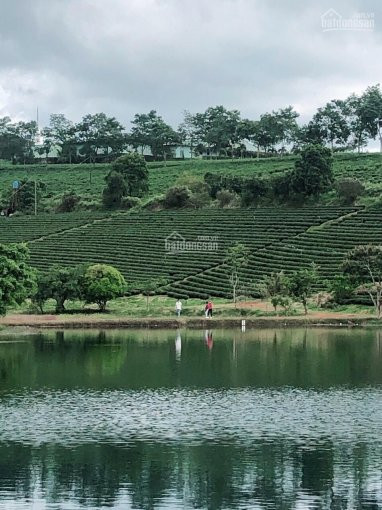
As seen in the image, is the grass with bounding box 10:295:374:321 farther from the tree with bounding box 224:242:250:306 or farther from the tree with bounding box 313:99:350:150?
the tree with bounding box 313:99:350:150

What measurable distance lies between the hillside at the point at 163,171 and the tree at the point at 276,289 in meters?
44.6

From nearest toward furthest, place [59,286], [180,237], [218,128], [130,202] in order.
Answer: [59,286] → [180,237] → [130,202] → [218,128]

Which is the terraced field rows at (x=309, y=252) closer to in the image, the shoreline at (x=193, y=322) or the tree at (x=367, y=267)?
the tree at (x=367, y=267)

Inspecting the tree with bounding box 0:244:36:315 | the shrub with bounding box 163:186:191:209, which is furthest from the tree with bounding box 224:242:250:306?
Answer: the shrub with bounding box 163:186:191:209

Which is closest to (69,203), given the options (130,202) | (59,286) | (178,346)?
(130,202)

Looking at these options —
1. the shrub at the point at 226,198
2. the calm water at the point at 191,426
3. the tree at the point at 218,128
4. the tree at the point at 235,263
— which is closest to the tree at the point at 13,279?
the calm water at the point at 191,426

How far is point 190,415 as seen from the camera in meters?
28.8

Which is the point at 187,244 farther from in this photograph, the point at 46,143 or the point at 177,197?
the point at 46,143

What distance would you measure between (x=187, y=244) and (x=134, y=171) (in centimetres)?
3248

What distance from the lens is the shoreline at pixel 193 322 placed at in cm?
5541

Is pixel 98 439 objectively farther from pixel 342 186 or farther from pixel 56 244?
pixel 342 186

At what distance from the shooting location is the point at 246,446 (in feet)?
80.8

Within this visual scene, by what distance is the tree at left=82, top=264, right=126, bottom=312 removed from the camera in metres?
60.7

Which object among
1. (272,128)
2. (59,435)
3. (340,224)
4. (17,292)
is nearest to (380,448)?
(59,435)
